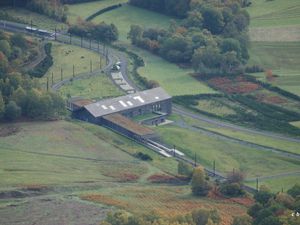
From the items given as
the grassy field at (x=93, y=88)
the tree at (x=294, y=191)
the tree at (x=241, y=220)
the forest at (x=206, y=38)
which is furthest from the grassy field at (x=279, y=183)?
the forest at (x=206, y=38)

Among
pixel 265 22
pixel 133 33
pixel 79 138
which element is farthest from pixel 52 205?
pixel 265 22

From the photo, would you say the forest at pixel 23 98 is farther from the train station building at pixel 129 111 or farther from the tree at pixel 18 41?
the tree at pixel 18 41

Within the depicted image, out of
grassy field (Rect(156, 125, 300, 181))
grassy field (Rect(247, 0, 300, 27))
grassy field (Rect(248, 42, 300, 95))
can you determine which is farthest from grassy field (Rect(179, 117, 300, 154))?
grassy field (Rect(247, 0, 300, 27))

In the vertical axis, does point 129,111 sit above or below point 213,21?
below

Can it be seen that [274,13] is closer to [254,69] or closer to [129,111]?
[254,69]

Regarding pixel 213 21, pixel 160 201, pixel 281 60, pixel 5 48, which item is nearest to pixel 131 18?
pixel 213 21
